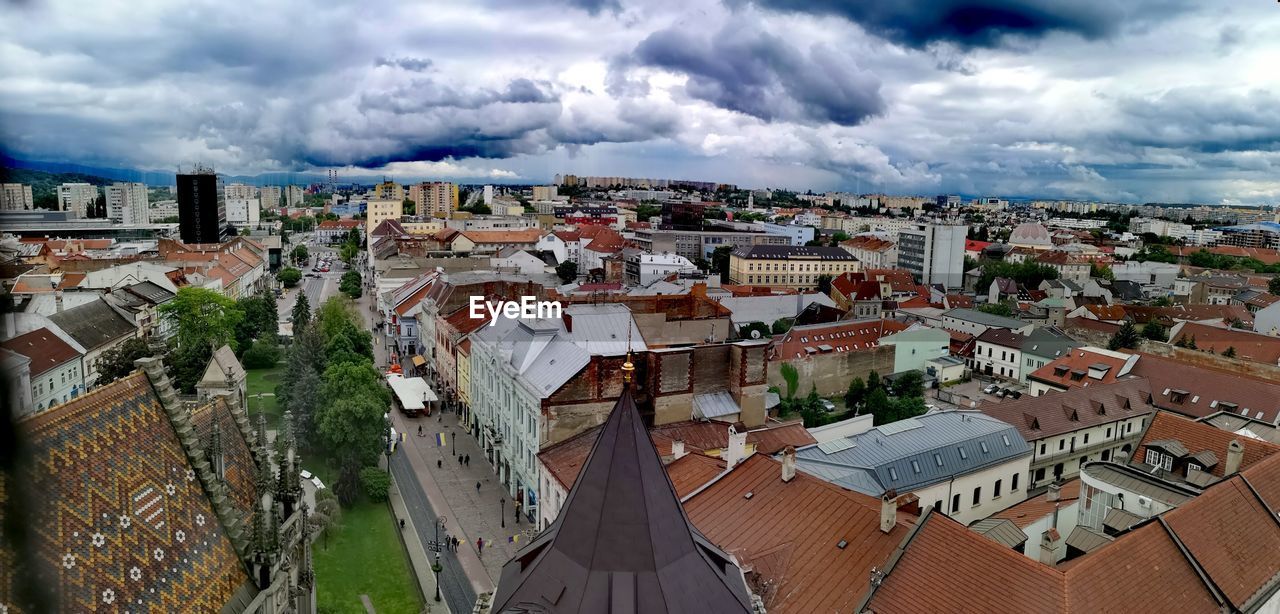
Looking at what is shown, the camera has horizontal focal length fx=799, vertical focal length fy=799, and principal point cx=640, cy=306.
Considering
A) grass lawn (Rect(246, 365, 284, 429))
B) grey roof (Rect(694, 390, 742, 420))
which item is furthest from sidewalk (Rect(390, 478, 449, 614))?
grey roof (Rect(694, 390, 742, 420))

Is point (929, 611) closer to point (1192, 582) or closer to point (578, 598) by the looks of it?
point (1192, 582)

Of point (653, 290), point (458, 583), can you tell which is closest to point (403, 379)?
point (458, 583)

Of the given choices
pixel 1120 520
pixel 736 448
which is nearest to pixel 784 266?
pixel 736 448

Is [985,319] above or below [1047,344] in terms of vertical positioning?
above

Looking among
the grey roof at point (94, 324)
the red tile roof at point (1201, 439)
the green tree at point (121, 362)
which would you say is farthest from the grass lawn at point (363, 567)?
the grey roof at point (94, 324)

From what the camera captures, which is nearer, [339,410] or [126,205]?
[339,410]

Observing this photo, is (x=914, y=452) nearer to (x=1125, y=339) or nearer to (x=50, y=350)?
(x=50, y=350)

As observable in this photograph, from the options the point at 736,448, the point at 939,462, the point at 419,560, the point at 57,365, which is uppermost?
the point at 736,448
